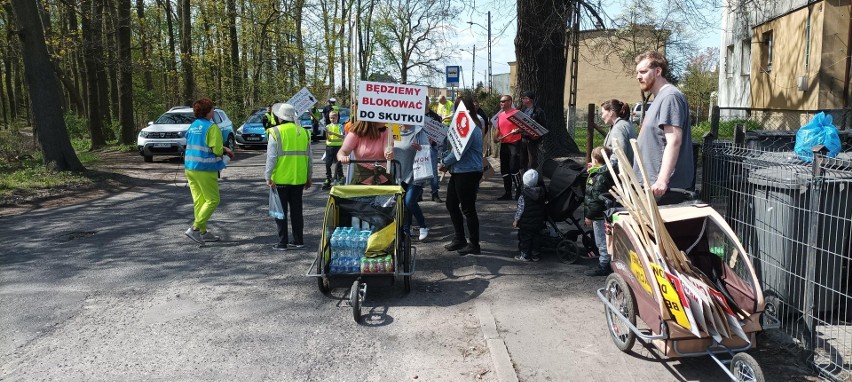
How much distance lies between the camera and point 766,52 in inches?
881

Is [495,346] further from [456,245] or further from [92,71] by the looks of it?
[92,71]

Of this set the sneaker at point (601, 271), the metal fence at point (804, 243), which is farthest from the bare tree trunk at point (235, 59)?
the metal fence at point (804, 243)

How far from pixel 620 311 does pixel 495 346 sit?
93 centimetres

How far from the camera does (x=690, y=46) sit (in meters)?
34.5

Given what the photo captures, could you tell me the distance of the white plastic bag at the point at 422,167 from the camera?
7.95m

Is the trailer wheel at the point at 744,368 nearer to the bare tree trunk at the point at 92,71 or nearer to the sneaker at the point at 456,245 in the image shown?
the sneaker at the point at 456,245

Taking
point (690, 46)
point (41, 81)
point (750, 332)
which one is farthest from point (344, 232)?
point (690, 46)

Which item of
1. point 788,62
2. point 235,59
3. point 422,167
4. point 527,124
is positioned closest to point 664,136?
point 422,167

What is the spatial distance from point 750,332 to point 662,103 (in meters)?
1.67

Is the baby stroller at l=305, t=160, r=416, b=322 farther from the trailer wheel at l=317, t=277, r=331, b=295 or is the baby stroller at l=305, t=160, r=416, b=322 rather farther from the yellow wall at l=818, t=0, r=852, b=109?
the yellow wall at l=818, t=0, r=852, b=109

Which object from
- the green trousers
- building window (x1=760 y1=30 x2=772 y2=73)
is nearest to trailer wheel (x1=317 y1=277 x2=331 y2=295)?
the green trousers

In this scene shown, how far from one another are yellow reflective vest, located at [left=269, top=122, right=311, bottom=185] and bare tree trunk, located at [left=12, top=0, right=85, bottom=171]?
9.28 meters

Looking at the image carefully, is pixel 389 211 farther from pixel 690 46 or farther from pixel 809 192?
pixel 690 46

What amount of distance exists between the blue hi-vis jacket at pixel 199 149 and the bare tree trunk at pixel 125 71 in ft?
51.3
